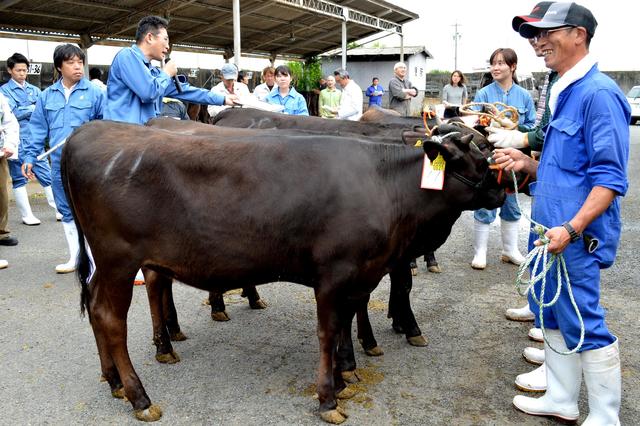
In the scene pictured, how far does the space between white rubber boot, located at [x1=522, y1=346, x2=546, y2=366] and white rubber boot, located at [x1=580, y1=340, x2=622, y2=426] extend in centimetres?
89

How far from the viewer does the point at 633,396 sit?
324cm

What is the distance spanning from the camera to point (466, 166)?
326 centimetres

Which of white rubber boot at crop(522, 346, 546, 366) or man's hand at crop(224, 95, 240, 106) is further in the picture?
man's hand at crop(224, 95, 240, 106)

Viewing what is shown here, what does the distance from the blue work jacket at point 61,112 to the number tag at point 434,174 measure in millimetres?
3568

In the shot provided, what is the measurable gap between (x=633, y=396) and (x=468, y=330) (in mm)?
1257

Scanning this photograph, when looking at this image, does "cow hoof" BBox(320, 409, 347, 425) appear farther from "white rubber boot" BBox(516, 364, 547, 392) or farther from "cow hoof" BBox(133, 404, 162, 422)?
"white rubber boot" BBox(516, 364, 547, 392)

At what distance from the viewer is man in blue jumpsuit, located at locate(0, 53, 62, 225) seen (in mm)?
7504

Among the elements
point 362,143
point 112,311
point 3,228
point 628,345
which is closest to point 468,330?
point 628,345

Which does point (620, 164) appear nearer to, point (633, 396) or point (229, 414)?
point (633, 396)

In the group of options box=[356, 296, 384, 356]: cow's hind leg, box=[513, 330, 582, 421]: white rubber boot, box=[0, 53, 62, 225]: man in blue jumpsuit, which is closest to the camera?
box=[513, 330, 582, 421]: white rubber boot

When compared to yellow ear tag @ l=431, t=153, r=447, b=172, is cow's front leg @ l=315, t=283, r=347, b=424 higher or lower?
lower

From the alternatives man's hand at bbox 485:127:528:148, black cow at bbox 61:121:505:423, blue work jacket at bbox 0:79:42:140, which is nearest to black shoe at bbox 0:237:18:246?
blue work jacket at bbox 0:79:42:140

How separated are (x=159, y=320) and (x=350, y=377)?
1323mm

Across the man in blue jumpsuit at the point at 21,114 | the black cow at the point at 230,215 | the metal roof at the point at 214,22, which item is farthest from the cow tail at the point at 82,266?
the metal roof at the point at 214,22
